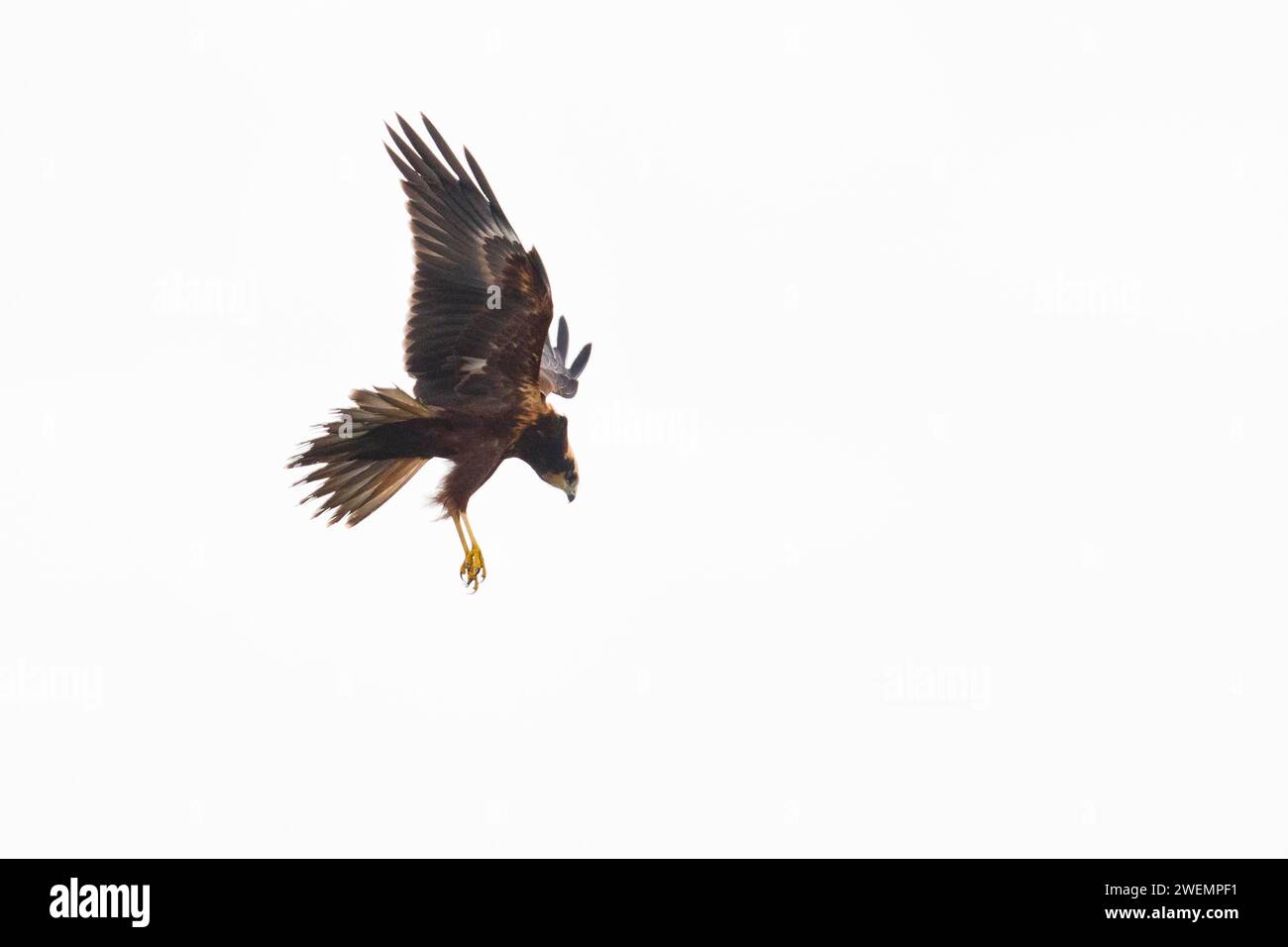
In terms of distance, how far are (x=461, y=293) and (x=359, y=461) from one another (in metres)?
1.13

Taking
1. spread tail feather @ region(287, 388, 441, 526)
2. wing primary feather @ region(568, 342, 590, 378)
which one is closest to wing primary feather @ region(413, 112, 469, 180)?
spread tail feather @ region(287, 388, 441, 526)

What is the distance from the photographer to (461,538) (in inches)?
396

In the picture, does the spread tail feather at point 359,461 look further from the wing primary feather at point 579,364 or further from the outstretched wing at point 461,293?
the wing primary feather at point 579,364

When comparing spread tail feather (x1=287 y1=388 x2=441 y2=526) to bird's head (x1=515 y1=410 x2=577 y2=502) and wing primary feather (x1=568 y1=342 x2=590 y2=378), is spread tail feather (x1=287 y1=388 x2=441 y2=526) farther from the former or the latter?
wing primary feather (x1=568 y1=342 x2=590 y2=378)

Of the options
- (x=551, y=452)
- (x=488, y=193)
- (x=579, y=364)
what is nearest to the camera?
(x=488, y=193)

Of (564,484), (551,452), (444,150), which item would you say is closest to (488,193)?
(444,150)

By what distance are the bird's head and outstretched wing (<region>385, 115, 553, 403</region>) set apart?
0.32 metres

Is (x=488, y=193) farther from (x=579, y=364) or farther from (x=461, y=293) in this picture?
(x=579, y=364)

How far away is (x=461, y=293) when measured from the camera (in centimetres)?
980

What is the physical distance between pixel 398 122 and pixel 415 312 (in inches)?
42.0

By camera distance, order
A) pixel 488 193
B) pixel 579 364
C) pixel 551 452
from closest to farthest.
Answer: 1. pixel 488 193
2. pixel 551 452
3. pixel 579 364

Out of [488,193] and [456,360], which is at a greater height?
[488,193]

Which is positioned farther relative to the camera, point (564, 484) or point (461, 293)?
point (564, 484)
